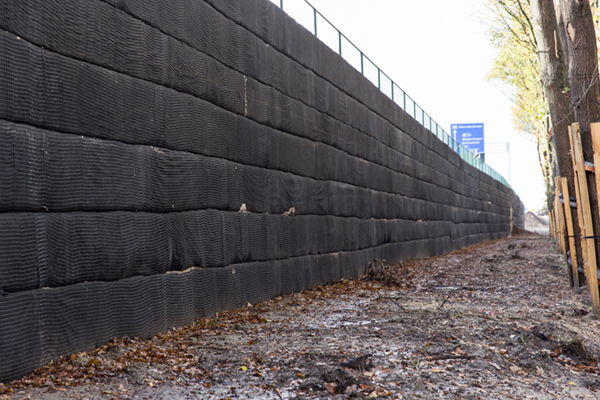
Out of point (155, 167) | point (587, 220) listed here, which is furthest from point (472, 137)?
point (155, 167)

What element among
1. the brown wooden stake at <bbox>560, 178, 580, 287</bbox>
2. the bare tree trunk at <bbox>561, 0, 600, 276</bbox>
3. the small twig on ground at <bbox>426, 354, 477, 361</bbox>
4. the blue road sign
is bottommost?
the small twig on ground at <bbox>426, 354, 477, 361</bbox>

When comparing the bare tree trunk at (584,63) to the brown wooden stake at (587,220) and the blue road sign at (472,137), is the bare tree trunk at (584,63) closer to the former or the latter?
the brown wooden stake at (587,220)

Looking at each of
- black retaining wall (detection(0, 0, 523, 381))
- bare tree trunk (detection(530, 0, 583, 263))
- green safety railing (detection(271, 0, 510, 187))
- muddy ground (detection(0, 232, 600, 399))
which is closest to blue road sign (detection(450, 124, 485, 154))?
green safety railing (detection(271, 0, 510, 187))

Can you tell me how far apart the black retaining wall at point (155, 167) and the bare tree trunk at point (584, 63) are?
13.8ft

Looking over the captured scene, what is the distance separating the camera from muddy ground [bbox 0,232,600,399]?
12.3 ft

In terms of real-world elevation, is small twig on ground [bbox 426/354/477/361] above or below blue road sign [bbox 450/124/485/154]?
below

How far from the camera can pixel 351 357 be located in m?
4.52

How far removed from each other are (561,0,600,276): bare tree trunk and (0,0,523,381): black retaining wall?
4195mm

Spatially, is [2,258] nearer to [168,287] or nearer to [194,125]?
[168,287]

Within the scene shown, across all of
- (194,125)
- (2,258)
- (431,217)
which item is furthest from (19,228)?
(431,217)

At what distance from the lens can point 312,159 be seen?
31.0ft

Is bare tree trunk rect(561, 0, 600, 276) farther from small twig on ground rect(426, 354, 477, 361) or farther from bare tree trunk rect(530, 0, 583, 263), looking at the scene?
small twig on ground rect(426, 354, 477, 361)

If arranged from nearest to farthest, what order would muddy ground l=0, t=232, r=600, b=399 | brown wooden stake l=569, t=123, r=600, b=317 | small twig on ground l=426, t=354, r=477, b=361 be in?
muddy ground l=0, t=232, r=600, b=399
small twig on ground l=426, t=354, r=477, b=361
brown wooden stake l=569, t=123, r=600, b=317

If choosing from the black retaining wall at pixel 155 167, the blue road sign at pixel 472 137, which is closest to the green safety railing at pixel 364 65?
the black retaining wall at pixel 155 167
